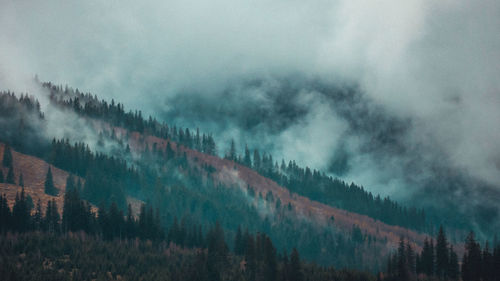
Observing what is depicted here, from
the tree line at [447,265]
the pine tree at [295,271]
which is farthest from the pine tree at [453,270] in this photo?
the pine tree at [295,271]

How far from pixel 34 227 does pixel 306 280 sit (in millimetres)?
95510

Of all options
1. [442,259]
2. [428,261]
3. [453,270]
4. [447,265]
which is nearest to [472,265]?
[453,270]

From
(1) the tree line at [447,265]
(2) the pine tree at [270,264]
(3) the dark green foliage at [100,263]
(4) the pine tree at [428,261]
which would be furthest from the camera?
(4) the pine tree at [428,261]

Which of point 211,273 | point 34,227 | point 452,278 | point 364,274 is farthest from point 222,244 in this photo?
point 452,278

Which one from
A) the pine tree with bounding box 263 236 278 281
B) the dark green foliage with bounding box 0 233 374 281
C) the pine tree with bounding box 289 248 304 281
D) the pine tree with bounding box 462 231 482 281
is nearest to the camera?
the dark green foliage with bounding box 0 233 374 281

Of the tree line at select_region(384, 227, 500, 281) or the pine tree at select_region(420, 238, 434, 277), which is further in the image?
the pine tree at select_region(420, 238, 434, 277)

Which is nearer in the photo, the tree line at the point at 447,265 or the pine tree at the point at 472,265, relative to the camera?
the tree line at the point at 447,265

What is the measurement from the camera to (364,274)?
17788 centimetres

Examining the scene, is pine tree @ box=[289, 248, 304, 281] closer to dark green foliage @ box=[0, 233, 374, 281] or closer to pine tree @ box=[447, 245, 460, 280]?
dark green foliage @ box=[0, 233, 374, 281]

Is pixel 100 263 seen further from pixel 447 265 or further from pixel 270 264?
pixel 447 265

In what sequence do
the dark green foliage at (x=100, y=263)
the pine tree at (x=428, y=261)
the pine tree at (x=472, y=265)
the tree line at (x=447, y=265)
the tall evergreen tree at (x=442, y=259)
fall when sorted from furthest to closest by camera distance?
1. the pine tree at (x=428, y=261)
2. the tall evergreen tree at (x=442, y=259)
3. the pine tree at (x=472, y=265)
4. the tree line at (x=447, y=265)
5. the dark green foliage at (x=100, y=263)

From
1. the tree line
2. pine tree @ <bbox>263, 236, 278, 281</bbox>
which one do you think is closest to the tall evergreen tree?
the tree line

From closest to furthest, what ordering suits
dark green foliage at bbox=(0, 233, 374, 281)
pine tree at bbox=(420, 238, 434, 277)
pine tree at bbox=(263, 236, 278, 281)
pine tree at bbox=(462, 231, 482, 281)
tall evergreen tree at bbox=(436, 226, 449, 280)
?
dark green foliage at bbox=(0, 233, 374, 281) → pine tree at bbox=(462, 231, 482, 281) → pine tree at bbox=(263, 236, 278, 281) → tall evergreen tree at bbox=(436, 226, 449, 280) → pine tree at bbox=(420, 238, 434, 277)

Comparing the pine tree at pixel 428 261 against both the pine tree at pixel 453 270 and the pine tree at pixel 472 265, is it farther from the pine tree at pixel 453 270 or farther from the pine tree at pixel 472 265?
the pine tree at pixel 472 265
